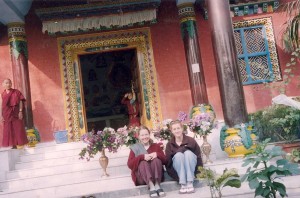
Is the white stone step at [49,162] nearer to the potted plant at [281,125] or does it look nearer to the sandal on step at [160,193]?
the sandal on step at [160,193]

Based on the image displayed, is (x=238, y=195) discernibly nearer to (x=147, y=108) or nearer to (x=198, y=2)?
(x=147, y=108)

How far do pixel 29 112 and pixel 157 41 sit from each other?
3420 mm

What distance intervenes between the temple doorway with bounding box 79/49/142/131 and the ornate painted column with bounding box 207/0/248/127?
6.81 metres

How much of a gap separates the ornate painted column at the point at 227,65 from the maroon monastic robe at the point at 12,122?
12.5ft

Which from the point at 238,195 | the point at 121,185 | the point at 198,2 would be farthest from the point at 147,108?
the point at 238,195

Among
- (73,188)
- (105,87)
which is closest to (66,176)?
(73,188)

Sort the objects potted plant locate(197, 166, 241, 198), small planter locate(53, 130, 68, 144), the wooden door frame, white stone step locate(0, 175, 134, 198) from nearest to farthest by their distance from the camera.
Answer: potted plant locate(197, 166, 241, 198), white stone step locate(0, 175, 134, 198), small planter locate(53, 130, 68, 144), the wooden door frame

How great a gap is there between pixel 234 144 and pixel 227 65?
1195mm

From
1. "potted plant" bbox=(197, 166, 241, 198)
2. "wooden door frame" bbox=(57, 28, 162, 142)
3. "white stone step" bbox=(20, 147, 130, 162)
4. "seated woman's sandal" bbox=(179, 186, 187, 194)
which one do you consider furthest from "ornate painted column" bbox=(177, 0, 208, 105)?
"potted plant" bbox=(197, 166, 241, 198)

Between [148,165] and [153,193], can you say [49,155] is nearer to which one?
[148,165]

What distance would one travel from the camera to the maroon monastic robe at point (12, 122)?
6.33m

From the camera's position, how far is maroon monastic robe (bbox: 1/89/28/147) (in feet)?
20.8

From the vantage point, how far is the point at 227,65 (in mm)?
5152

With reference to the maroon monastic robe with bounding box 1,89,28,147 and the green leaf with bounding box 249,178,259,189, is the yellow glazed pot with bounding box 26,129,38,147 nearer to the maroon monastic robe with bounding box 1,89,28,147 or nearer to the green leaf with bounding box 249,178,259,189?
the maroon monastic robe with bounding box 1,89,28,147
